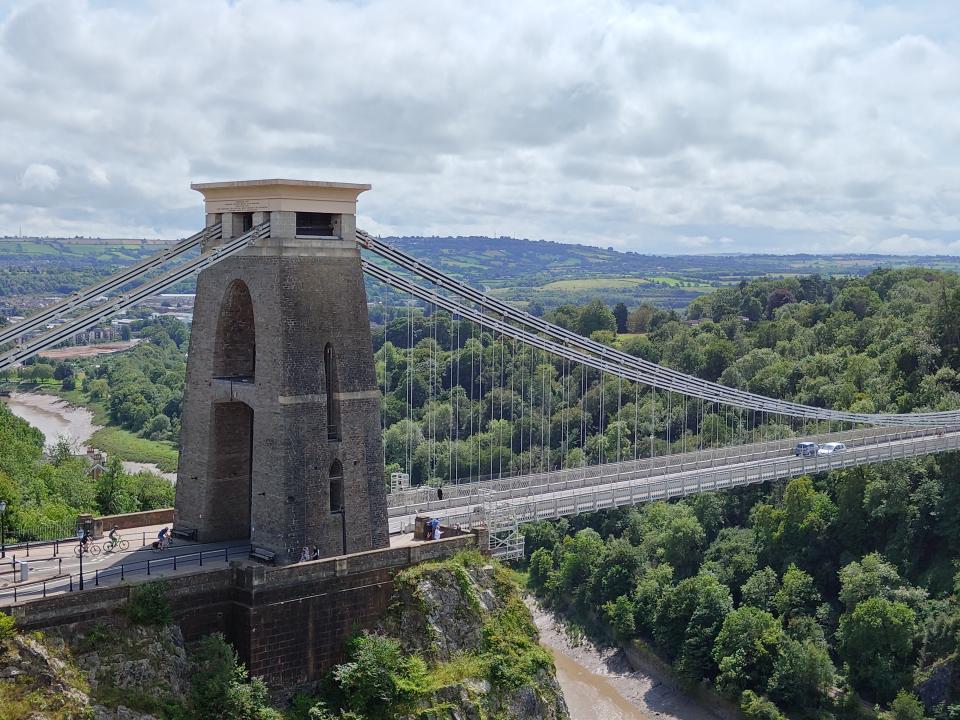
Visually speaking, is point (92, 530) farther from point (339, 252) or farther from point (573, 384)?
→ point (573, 384)

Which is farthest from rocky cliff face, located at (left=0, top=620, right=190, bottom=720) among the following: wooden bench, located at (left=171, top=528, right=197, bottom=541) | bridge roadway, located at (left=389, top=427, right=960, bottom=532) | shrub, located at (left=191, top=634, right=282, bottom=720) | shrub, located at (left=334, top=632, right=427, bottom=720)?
bridge roadway, located at (left=389, top=427, right=960, bottom=532)

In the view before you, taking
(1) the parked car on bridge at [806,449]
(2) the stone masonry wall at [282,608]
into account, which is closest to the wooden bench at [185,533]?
(2) the stone masonry wall at [282,608]

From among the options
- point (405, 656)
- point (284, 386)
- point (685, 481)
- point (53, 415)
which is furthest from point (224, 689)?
point (53, 415)

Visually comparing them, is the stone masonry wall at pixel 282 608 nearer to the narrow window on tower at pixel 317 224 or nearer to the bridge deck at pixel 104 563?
Result: the bridge deck at pixel 104 563

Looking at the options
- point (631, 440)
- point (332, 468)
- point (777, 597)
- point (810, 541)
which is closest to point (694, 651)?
point (777, 597)

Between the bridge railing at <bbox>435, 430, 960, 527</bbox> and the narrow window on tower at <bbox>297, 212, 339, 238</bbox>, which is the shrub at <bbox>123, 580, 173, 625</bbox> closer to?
the narrow window on tower at <bbox>297, 212, 339, 238</bbox>

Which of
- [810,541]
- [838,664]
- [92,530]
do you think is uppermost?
[92,530]
